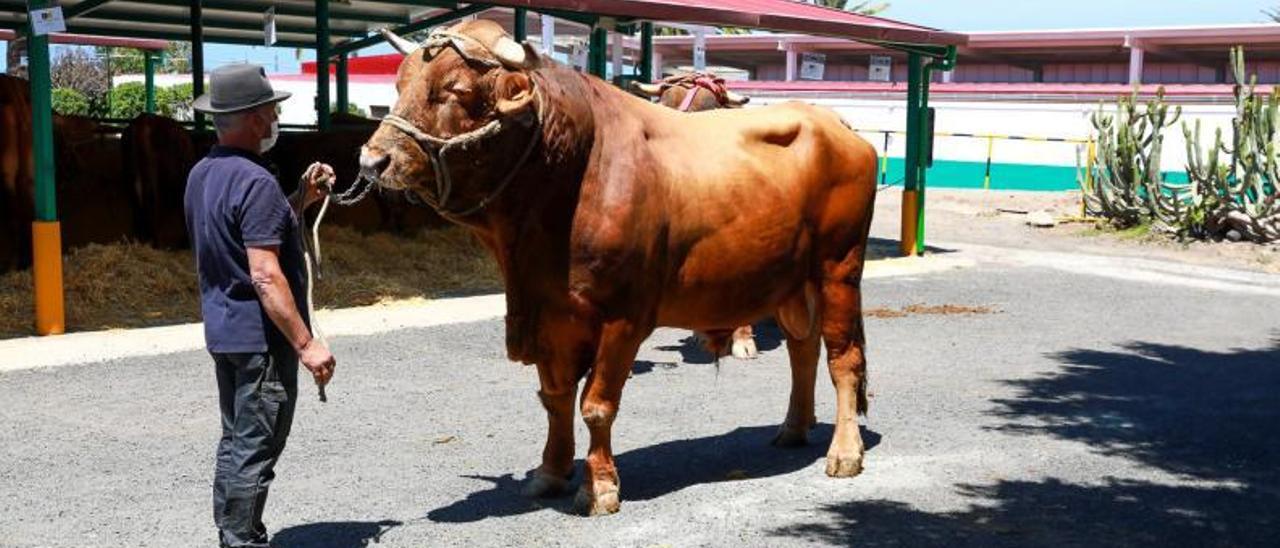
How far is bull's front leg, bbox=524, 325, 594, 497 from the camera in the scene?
522 cm

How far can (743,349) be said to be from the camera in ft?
30.5

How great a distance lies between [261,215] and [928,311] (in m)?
8.39

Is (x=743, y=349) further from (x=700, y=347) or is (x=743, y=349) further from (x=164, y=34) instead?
(x=164, y=34)

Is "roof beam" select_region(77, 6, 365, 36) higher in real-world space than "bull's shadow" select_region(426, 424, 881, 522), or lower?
higher

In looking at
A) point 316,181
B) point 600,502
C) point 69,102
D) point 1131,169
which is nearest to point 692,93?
point 600,502

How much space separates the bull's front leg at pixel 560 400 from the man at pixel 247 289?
1.14 meters

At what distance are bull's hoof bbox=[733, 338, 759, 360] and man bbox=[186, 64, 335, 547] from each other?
17.0 ft

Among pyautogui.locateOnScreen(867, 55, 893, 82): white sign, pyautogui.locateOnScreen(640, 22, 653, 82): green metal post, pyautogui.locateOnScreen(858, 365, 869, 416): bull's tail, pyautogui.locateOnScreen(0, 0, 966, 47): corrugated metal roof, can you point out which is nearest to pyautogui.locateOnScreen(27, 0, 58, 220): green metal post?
pyautogui.locateOnScreen(0, 0, 966, 47): corrugated metal roof

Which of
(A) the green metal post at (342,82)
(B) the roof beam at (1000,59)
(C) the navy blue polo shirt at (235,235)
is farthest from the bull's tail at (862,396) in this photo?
(B) the roof beam at (1000,59)

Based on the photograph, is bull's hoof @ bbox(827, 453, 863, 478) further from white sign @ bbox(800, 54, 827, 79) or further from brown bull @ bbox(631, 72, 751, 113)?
white sign @ bbox(800, 54, 827, 79)

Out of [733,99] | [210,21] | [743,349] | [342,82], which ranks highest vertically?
[210,21]

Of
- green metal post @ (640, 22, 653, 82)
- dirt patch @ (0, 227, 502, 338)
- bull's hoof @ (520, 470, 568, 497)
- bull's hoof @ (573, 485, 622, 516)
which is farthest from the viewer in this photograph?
green metal post @ (640, 22, 653, 82)

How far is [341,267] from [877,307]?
16.9 ft

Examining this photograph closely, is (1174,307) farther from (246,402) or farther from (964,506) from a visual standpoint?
(246,402)
